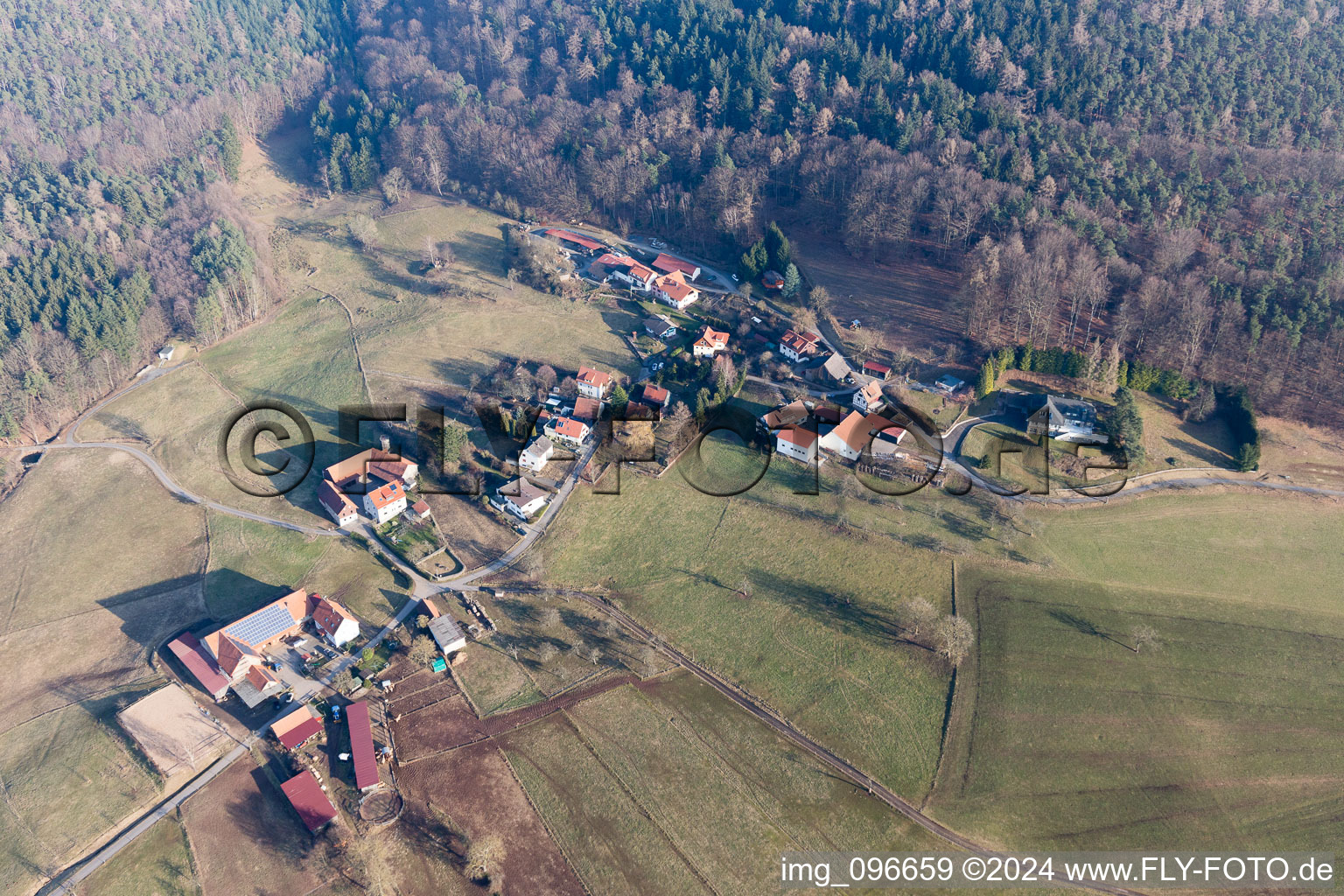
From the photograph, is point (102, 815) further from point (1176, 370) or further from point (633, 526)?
point (1176, 370)

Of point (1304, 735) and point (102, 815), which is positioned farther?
point (1304, 735)

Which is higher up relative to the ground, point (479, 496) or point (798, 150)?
point (798, 150)

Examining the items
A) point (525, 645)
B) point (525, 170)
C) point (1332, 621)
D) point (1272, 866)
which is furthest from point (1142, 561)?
point (525, 170)

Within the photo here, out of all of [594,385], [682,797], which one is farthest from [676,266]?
[682,797]

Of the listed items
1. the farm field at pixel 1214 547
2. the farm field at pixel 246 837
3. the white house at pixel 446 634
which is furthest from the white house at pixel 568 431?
the farm field at pixel 1214 547

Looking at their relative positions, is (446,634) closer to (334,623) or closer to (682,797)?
(334,623)

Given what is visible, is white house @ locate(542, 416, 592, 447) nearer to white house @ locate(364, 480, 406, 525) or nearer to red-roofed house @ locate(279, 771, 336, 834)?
white house @ locate(364, 480, 406, 525)
